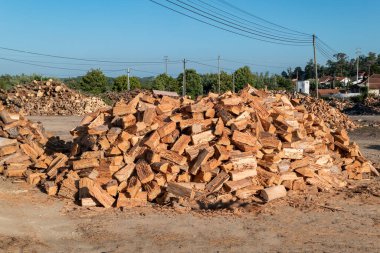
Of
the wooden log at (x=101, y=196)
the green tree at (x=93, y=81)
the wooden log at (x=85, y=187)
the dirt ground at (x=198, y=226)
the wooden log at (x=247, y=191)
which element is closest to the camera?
the dirt ground at (x=198, y=226)

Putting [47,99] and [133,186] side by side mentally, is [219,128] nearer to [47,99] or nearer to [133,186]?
[133,186]

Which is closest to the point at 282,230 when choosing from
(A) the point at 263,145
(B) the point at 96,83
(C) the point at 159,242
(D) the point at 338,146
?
(C) the point at 159,242

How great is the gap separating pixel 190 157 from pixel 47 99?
21.8 meters

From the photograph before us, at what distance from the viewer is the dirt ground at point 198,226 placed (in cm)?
562

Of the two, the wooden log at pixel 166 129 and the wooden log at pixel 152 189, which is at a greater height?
the wooden log at pixel 166 129

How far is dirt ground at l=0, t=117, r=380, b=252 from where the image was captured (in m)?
5.62

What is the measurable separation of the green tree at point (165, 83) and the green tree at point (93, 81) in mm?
6237

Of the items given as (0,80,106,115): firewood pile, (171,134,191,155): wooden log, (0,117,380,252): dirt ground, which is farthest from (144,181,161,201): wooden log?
(0,80,106,115): firewood pile

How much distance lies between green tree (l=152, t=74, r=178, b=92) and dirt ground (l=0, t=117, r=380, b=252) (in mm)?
46974

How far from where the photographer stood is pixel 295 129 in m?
9.12

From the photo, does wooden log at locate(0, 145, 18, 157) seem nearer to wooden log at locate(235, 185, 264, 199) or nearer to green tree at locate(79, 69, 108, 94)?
wooden log at locate(235, 185, 264, 199)

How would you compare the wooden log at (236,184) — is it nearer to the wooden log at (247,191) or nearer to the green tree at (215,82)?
the wooden log at (247,191)

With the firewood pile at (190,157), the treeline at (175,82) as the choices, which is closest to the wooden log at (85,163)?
the firewood pile at (190,157)

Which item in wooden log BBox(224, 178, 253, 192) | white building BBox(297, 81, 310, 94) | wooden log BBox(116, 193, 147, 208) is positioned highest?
A: white building BBox(297, 81, 310, 94)
